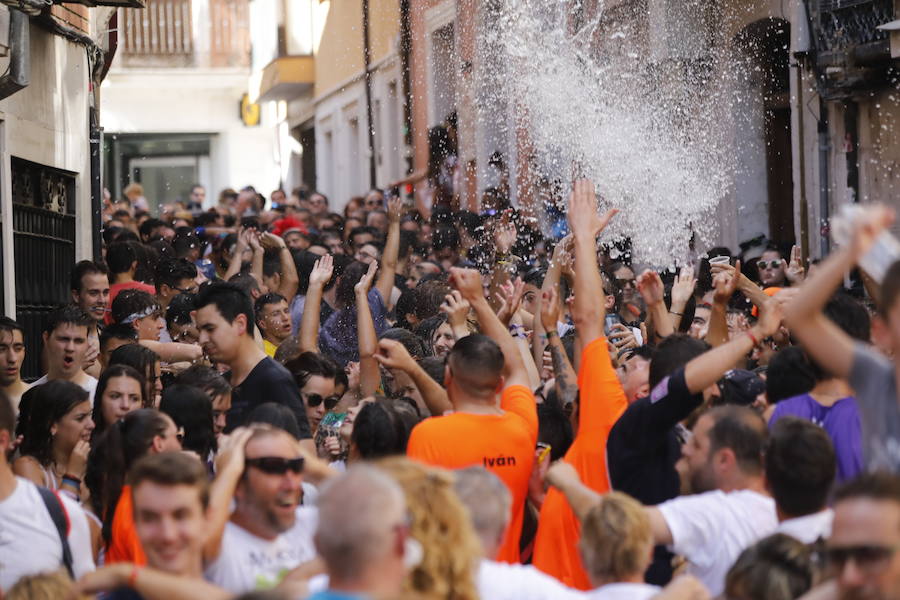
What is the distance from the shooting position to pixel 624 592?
445 centimetres

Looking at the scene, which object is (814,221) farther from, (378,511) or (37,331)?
(378,511)

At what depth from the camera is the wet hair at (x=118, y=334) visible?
8922 mm

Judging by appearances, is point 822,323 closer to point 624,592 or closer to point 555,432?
point 624,592

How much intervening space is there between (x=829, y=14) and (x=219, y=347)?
907 cm

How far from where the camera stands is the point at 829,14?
14.8 metres

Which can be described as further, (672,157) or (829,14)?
(672,157)

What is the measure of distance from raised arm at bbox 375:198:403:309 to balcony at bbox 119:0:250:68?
25.1 m

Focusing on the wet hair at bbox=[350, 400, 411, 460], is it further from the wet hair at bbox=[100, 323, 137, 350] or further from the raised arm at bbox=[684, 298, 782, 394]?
the wet hair at bbox=[100, 323, 137, 350]

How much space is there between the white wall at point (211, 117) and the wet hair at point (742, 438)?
31795 mm

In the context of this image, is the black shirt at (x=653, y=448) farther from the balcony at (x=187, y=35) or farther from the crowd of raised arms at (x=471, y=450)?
the balcony at (x=187, y=35)

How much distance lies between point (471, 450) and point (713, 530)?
126 cm

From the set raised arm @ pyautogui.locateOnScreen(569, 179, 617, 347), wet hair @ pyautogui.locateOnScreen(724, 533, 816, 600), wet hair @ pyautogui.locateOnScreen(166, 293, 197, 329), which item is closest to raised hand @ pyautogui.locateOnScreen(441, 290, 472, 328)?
raised arm @ pyautogui.locateOnScreen(569, 179, 617, 347)

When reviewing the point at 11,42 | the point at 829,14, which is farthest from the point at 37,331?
the point at 829,14

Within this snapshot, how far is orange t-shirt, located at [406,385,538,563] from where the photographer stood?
6035mm
